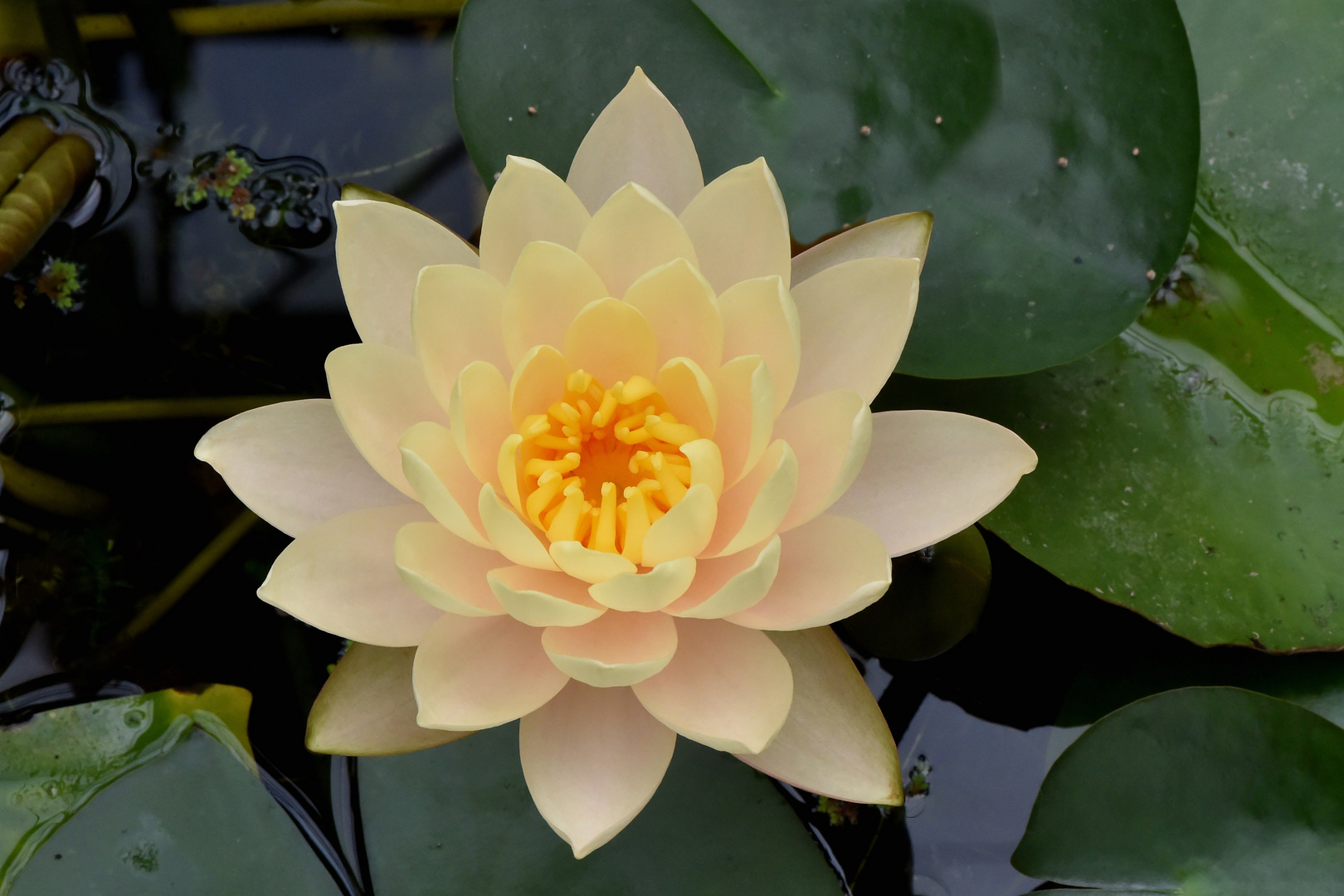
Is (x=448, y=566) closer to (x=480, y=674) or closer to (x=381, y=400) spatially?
(x=480, y=674)

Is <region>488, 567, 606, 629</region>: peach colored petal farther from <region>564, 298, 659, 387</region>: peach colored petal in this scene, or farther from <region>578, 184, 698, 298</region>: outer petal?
<region>578, 184, 698, 298</region>: outer petal

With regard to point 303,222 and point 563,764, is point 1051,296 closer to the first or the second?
point 563,764

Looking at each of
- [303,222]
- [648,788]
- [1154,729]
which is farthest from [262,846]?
[1154,729]

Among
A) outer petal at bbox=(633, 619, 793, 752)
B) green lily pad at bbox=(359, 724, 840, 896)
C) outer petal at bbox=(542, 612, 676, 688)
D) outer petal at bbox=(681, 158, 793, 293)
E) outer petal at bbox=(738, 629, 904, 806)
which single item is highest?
outer petal at bbox=(681, 158, 793, 293)

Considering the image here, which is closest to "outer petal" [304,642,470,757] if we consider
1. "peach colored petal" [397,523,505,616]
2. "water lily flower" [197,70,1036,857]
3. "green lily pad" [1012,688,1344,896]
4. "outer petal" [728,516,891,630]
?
"water lily flower" [197,70,1036,857]

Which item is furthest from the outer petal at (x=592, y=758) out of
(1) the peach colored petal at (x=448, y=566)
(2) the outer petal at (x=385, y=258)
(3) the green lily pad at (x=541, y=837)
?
(2) the outer petal at (x=385, y=258)

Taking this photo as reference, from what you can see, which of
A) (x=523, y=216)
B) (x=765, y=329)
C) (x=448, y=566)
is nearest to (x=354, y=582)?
(x=448, y=566)

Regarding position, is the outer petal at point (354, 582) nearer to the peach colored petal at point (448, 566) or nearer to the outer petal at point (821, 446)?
the peach colored petal at point (448, 566)
